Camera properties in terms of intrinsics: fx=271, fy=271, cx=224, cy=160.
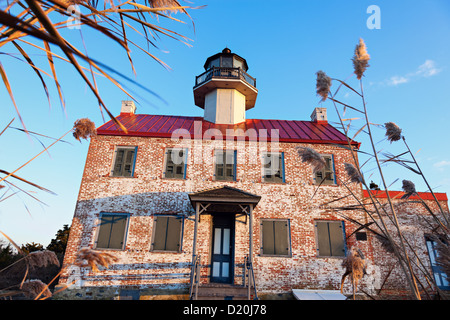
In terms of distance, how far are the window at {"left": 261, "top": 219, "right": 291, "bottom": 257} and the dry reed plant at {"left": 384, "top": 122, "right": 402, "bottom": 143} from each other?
7626 mm

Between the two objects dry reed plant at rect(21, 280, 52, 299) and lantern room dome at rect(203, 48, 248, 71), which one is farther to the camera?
lantern room dome at rect(203, 48, 248, 71)

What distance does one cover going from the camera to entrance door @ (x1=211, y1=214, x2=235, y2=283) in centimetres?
1028

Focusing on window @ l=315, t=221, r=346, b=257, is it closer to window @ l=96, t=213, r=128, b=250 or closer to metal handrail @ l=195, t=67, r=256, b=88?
window @ l=96, t=213, r=128, b=250

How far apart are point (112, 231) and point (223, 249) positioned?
4.40 metres

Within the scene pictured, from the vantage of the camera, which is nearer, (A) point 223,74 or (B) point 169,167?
(B) point 169,167

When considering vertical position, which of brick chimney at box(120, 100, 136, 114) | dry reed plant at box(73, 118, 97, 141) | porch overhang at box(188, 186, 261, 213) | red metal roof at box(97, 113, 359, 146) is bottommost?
dry reed plant at box(73, 118, 97, 141)

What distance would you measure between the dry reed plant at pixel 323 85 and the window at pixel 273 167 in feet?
26.4

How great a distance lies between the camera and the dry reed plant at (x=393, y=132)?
149 inches

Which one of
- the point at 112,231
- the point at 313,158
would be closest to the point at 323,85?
the point at 313,158

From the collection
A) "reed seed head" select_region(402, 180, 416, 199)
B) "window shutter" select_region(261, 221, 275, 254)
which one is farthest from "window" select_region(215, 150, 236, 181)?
"reed seed head" select_region(402, 180, 416, 199)

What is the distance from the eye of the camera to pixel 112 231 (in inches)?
418

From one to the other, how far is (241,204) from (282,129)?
549 centimetres

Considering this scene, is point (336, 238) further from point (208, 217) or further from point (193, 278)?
point (193, 278)
